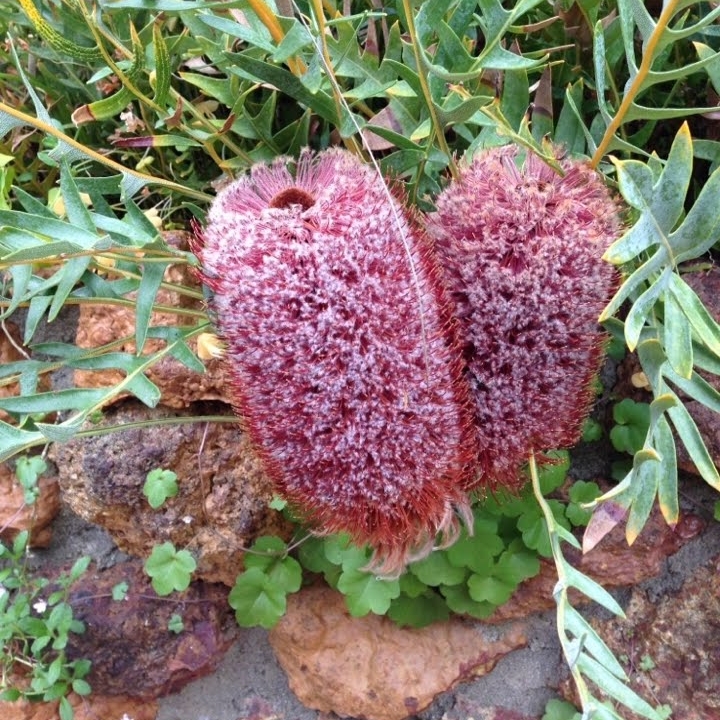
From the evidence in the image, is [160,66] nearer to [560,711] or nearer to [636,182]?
[636,182]

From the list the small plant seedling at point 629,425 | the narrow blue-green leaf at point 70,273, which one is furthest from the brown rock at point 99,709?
the small plant seedling at point 629,425

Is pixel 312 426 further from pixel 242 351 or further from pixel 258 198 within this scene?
pixel 258 198

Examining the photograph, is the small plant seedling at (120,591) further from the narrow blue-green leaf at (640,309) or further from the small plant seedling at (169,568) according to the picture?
the narrow blue-green leaf at (640,309)

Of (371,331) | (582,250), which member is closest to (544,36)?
(582,250)

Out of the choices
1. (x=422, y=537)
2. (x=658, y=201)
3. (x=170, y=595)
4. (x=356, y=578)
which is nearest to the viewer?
(x=658, y=201)

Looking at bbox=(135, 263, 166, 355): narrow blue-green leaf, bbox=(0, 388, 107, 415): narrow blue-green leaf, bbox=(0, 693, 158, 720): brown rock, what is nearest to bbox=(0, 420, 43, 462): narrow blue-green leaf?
bbox=(0, 388, 107, 415): narrow blue-green leaf

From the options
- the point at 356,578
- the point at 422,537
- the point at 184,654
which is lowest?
the point at 184,654

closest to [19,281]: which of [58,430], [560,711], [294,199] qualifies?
[58,430]
